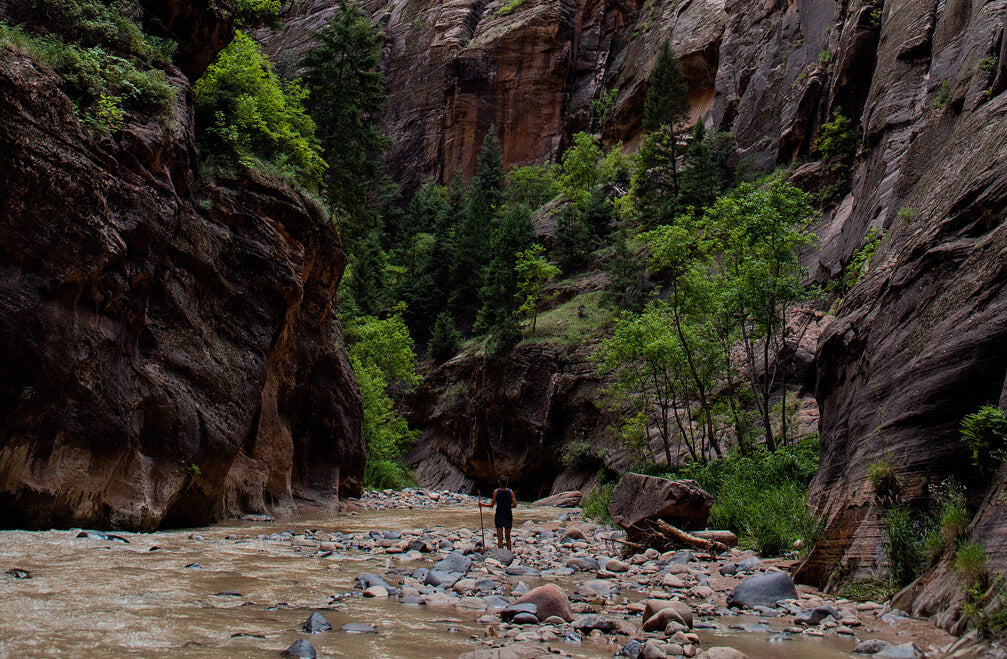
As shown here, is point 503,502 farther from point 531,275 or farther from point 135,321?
point 531,275

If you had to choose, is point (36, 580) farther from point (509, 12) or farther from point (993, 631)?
point (509, 12)

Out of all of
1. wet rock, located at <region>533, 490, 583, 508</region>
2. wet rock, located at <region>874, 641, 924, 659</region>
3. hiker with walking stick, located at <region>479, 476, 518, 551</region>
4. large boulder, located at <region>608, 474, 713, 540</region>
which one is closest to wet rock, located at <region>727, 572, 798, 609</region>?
wet rock, located at <region>874, 641, 924, 659</region>

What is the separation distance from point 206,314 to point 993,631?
1424 centimetres

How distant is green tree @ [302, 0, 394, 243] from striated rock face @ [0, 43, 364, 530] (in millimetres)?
9520

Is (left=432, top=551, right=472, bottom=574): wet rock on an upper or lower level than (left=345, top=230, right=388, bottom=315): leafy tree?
lower

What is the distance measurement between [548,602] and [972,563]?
11.8 feet

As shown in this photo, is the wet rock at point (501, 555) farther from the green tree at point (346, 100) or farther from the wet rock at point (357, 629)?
the green tree at point (346, 100)

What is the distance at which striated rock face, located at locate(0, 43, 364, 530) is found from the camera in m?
9.28

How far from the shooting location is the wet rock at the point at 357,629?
16.8ft

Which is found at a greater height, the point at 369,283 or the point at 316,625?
the point at 369,283

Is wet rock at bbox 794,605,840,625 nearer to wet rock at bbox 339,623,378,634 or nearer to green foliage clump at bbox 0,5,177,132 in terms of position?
wet rock at bbox 339,623,378,634

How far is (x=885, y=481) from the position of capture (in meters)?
7.31

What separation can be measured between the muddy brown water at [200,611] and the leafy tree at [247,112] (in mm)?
11200

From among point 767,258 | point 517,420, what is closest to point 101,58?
point 767,258
